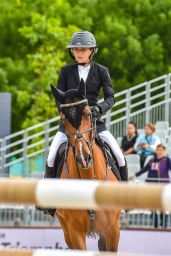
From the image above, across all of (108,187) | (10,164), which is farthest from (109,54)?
(108,187)

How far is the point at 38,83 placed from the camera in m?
39.4

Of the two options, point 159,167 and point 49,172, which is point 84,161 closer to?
point 49,172

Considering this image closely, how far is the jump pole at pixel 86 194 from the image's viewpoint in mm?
4625

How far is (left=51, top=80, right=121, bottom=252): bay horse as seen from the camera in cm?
1086

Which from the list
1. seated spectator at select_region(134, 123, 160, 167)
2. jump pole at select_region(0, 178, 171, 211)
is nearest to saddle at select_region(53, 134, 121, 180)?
jump pole at select_region(0, 178, 171, 211)

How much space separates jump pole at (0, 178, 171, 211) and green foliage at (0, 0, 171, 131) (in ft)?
109

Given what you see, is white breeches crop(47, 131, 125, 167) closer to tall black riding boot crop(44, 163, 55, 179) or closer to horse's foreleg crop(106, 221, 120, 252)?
tall black riding boot crop(44, 163, 55, 179)

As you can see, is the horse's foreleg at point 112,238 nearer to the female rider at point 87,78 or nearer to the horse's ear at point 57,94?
the female rider at point 87,78

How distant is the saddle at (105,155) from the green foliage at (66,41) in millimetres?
26199

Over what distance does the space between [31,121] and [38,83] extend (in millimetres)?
2684

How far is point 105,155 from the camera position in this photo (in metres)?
11.6

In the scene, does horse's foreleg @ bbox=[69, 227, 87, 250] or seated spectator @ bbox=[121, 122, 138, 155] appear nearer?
horse's foreleg @ bbox=[69, 227, 87, 250]

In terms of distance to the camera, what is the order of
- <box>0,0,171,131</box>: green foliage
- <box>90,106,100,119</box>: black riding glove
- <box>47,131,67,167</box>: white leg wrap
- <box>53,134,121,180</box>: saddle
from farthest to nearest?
<box>0,0,171,131</box>: green foliage < <box>47,131,67,167</box>: white leg wrap < <box>53,134,121,180</box>: saddle < <box>90,106,100,119</box>: black riding glove

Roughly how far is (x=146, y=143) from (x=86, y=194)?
53.8 ft
